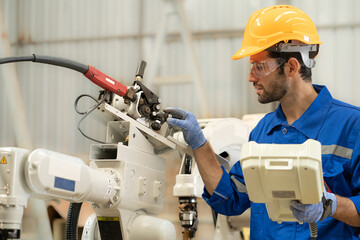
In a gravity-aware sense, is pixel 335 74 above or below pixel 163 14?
below

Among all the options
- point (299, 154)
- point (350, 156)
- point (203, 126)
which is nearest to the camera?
point (299, 154)

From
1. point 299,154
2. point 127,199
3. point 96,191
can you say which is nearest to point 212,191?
point 127,199

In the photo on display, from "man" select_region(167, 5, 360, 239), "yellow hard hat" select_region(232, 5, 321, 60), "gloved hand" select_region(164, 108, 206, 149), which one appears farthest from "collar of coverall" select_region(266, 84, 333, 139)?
"gloved hand" select_region(164, 108, 206, 149)

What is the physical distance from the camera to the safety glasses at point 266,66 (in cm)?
203

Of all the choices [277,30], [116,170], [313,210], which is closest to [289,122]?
[277,30]

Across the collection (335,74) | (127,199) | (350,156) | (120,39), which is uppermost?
(120,39)

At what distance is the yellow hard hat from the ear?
0.08m

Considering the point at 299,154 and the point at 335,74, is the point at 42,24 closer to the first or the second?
the point at 335,74

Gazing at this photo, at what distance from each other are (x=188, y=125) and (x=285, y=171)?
72cm

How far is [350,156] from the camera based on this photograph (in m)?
1.83

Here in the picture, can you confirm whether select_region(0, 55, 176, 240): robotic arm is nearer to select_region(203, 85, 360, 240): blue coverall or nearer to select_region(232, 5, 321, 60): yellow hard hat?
select_region(203, 85, 360, 240): blue coverall

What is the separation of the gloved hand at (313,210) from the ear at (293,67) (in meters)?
0.56

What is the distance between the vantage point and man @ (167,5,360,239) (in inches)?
72.4

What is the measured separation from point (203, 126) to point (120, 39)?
8.45 ft
